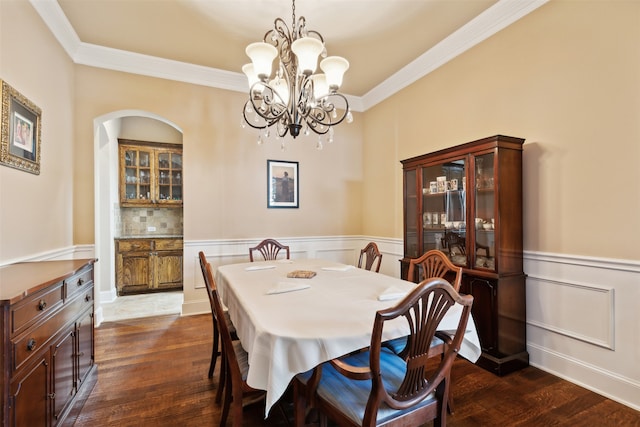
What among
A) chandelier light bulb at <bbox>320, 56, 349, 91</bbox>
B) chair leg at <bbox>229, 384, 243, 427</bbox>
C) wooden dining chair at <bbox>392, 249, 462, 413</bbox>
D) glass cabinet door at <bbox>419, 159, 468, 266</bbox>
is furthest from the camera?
glass cabinet door at <bbox>419, 159, 468, 266</bbox>

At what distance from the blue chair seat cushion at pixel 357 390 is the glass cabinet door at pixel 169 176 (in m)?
4.68

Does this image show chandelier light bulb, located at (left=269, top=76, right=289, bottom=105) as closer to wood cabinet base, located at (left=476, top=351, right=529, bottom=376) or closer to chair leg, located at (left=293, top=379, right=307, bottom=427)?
chair leg, located at (left=293, top=379, right=307, bottom=427)

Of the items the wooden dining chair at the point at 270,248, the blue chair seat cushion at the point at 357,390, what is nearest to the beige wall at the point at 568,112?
the blue chair seat cushion at the point at 357,390

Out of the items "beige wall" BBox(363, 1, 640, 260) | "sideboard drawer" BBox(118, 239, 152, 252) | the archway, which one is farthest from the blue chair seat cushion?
"sideboard drawer" BBox(118, 239, 152, 252)

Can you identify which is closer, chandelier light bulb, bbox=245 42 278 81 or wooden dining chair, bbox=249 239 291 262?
chandelier light bulb, bbox=245 42 278 81

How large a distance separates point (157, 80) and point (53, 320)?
9.95 ft

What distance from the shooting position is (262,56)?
82.6 inches

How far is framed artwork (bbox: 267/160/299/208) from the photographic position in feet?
13.8

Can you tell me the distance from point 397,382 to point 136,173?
5.23 m

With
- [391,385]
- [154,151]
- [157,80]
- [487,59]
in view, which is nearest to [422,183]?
[487,59]

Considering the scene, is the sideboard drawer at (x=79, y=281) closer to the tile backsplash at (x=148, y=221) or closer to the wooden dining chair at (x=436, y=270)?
the wooden dining chair at (x=436, y=270)

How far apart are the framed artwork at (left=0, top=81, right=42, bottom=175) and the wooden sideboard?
0.73 meters

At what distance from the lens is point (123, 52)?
3.40 meters

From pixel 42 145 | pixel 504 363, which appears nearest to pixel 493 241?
pixel 504 363
